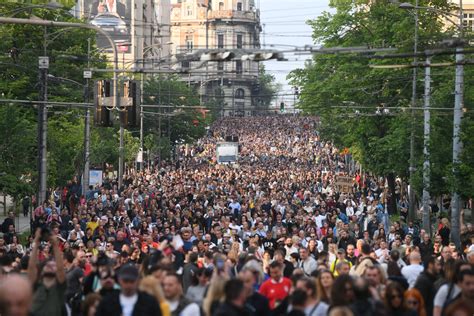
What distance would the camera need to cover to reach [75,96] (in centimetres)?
7025

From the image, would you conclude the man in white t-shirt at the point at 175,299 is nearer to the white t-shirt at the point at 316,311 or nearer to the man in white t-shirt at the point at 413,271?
the white t-shirt at the point at 316,311

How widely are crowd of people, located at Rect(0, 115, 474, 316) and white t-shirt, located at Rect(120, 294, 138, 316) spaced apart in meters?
0.01

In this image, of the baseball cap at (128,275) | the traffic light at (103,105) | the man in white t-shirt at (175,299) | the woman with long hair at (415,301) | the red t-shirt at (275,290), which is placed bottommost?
the red t-shirt at (275,290)

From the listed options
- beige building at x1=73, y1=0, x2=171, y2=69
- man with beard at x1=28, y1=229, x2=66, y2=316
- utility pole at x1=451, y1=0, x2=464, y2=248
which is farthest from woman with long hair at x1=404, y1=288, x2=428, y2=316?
beige building at x1=73, y1=0, x2=171, y2=69

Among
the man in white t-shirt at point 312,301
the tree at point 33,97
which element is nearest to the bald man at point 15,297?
the man in white t-shirt at point 312,301

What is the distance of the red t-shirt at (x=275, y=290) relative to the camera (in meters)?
15.7

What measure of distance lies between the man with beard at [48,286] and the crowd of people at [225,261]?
0.01 m

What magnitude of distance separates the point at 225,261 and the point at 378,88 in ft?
147

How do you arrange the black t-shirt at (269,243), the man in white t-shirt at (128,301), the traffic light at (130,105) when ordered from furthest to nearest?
the traffic light at (130,105), the black t-shirt at (269,243), the man in white t-shirt at (128,301)

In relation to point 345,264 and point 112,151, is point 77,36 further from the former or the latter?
point 345,264

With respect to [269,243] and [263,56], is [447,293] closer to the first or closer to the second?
[263,56]

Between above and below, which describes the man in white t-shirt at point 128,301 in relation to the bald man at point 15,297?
below

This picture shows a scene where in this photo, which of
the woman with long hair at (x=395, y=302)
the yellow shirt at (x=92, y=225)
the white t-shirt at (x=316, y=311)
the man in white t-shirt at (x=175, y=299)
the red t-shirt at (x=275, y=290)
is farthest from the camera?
the yellow shirt at (x=92, y=225)

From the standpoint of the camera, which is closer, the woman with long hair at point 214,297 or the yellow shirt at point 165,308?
the yellow shirt at point 165,308
